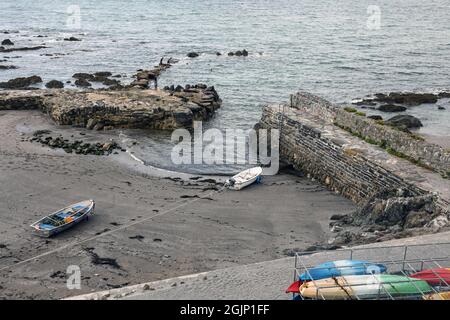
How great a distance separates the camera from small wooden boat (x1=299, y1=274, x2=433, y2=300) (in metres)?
10.4

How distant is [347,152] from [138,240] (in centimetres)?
875

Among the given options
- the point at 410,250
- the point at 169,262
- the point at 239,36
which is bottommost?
the point at 169,262

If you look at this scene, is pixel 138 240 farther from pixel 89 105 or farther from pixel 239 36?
pixel 239 36

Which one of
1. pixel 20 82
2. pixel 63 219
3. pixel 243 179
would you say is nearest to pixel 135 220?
pixel 63 219

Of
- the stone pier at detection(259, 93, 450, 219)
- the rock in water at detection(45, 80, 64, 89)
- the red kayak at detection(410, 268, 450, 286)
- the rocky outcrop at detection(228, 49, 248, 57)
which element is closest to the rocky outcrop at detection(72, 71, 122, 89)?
the rock in water at detection(45, 80, 64, 89)

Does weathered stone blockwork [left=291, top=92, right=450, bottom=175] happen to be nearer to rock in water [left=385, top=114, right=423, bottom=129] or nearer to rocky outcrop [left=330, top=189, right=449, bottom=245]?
rocky outcrop [left=330, top=189, right=449, bottom=245]

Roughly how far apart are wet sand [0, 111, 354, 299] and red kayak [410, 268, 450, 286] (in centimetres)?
613

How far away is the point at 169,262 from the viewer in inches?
653

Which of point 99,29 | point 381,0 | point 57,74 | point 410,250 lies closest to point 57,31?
point 99,29

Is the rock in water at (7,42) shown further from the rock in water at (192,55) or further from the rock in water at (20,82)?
the rock in water at (20,82)

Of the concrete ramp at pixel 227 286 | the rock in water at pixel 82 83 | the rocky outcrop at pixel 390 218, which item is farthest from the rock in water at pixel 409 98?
the concrete ramp at pixel 227 286

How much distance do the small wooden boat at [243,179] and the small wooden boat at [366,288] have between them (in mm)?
12373

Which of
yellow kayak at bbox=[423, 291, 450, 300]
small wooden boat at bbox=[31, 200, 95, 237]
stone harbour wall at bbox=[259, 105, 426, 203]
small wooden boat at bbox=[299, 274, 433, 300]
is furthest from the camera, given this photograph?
stone harbour wall at bbox=[259, 105, 426, 203]

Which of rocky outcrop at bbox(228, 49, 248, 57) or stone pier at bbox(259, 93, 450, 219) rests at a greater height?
rocky outcrop at bbox(228, 49, 248, 57)
